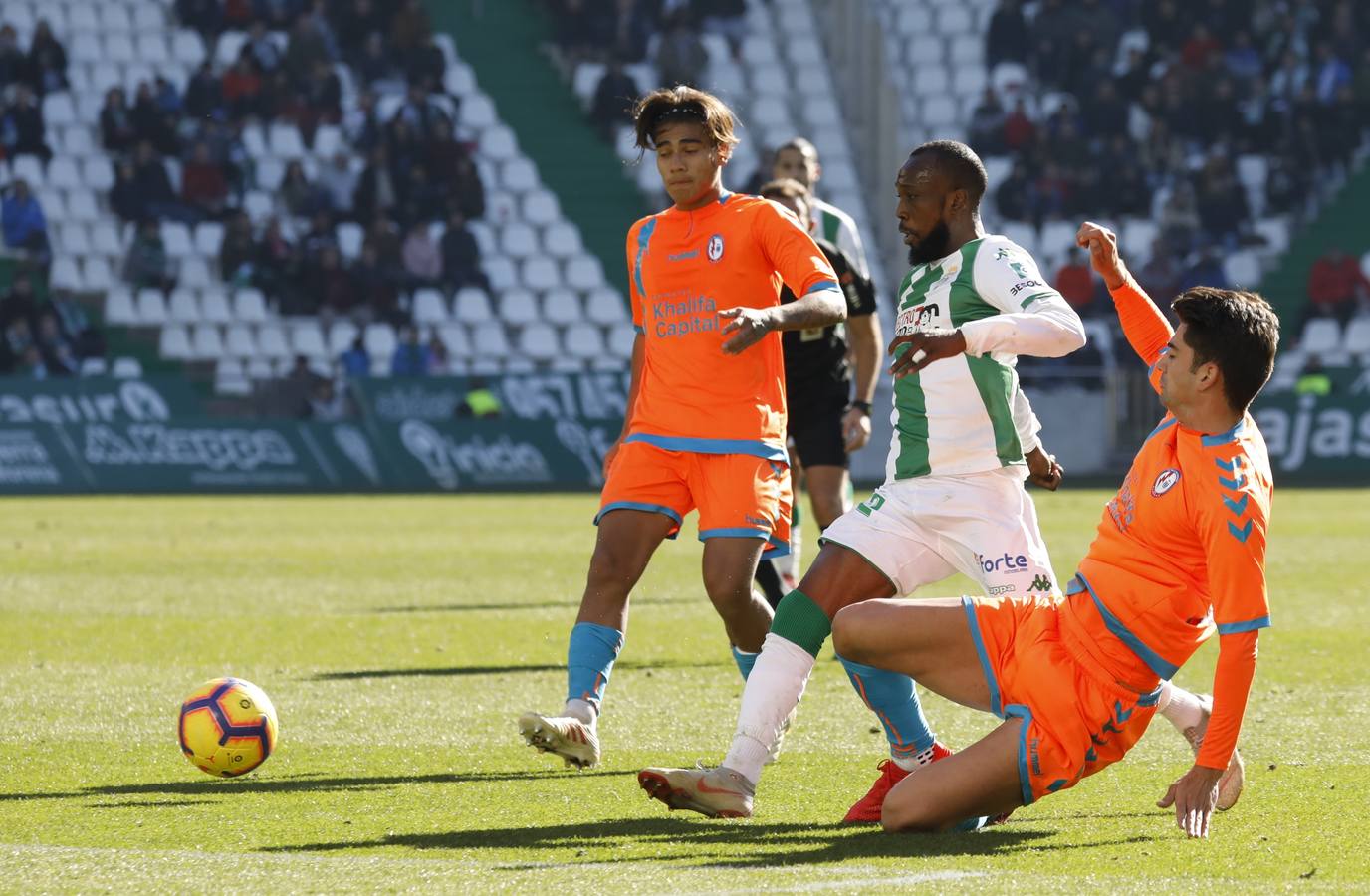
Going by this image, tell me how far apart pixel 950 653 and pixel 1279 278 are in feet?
75.9

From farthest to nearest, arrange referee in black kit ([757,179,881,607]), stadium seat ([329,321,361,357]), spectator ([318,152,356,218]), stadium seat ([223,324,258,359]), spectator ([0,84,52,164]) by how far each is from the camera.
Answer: spectator ([0,84,52,164])
spectator ([318,152,356,218])
stadium seat ([223,324,258,359])
stadium seat ([329,321,361,357])
referee in black kit ([757,179,881,607])

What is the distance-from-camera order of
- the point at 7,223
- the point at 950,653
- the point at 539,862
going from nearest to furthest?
the point at 539,862 → the point at 950,653 → the point at 7,223

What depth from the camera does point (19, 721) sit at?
23.3 ft

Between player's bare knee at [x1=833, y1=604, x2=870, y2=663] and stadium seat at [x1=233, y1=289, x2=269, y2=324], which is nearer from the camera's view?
player's bare knee at [x1=833, y1=604, x2=870, y2=663]

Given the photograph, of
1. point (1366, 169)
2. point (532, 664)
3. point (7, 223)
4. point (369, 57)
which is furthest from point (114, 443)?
point (1366, 169)

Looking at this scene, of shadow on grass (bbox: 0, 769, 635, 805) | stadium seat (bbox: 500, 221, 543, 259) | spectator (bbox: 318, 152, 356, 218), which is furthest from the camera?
stadium seat (bbox: 500, 221, 543, 259)

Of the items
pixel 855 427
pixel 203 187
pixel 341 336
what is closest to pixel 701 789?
pixel 855 427

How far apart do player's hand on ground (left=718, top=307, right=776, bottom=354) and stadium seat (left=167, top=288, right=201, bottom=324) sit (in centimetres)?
2192

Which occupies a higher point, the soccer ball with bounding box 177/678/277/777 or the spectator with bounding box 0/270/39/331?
the soccer ball with bounding box 177/678/277/777

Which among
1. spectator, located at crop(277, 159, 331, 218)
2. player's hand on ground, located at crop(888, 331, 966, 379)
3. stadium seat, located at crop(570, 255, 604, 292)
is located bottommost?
stadium seat, located at crop(570, 255, 604, 292)

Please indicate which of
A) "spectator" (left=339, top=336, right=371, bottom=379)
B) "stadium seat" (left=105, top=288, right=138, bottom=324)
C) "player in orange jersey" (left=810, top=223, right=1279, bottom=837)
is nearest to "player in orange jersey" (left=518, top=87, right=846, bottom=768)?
"player in orange jersey" (left=810, top=223, right=1279, bottom=837)

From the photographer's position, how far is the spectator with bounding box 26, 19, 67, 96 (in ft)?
93.6

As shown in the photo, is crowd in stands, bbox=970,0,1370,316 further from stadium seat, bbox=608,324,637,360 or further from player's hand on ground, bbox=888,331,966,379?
player's hand on ground, bbox=888,331,966,379

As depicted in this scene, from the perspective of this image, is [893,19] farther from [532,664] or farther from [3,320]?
[532,664]
